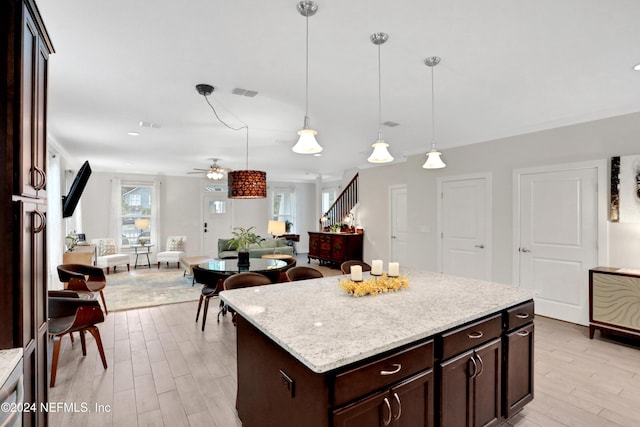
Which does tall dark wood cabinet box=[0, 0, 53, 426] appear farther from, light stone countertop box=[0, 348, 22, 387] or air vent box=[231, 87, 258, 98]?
air vent box=[231, 87, 258, 98]

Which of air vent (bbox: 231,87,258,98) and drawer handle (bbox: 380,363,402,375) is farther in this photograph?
air vent (bbox: 231,87,258,98)

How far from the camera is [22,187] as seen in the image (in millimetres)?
1251

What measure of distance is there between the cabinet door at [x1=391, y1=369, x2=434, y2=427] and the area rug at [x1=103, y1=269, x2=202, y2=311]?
4.41 metres

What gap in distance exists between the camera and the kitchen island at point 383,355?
49.8 inches

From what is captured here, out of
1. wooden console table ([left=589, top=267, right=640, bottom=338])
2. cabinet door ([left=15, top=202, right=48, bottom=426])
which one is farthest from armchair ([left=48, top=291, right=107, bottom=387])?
wooden console table ([left=589, top=267, right=640, bottom=338])

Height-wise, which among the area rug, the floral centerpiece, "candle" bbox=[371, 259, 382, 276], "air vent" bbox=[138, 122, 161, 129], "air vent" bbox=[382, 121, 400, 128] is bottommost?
the area rug

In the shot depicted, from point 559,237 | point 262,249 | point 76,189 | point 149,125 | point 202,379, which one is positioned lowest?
point 202,379

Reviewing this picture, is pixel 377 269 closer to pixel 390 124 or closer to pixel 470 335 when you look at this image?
pixel 470 335

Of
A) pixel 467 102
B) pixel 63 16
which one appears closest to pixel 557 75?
pixel 467 102

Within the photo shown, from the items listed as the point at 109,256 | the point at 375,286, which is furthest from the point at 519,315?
the point at 109,256

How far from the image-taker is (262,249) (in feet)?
22.0

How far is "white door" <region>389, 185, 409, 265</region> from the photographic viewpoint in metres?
6.73

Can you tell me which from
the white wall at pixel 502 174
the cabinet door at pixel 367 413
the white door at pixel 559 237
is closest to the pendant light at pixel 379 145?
the cabinet door at pixel 367 413

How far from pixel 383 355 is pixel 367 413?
0.23m
